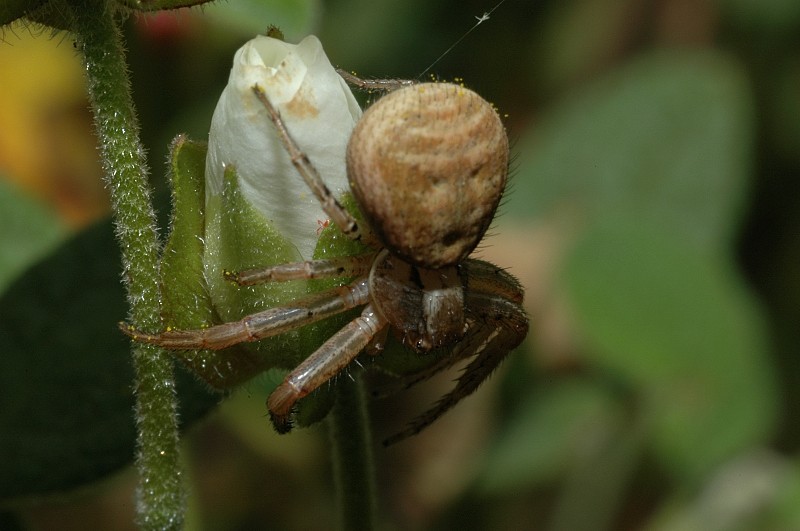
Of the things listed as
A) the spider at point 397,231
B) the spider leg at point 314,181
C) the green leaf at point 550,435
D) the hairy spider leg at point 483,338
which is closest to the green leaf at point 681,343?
the green leaf at point 550,435

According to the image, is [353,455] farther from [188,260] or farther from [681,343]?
[681,343]

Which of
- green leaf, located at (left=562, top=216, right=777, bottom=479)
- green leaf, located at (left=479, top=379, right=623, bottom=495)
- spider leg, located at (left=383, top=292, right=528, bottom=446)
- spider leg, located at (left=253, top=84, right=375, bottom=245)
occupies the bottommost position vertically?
green leaf, located at (left=479, top=379, right=623, bottom=495)

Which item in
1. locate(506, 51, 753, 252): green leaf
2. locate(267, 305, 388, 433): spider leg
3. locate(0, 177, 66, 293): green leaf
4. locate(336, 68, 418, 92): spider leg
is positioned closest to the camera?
locate(267, 305, 388, 433): spider leg

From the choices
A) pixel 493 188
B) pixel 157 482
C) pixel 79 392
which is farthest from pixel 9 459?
pixel 493 188

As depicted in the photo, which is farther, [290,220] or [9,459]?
[9,459]

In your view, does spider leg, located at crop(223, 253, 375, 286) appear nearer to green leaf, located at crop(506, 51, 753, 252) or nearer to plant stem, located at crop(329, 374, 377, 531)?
plant stem, located at crop(329, 374, 377, 531)

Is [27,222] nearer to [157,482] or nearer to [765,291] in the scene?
[157,482]

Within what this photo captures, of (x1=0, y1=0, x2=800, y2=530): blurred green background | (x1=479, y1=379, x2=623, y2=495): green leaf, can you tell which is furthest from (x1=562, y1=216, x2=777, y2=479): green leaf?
(x1=479, y1=379, x2=623, y2=495): green leaf

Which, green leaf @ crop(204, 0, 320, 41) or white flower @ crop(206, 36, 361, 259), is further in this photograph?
green leaf @ crop(204, 0, 320, 41)
